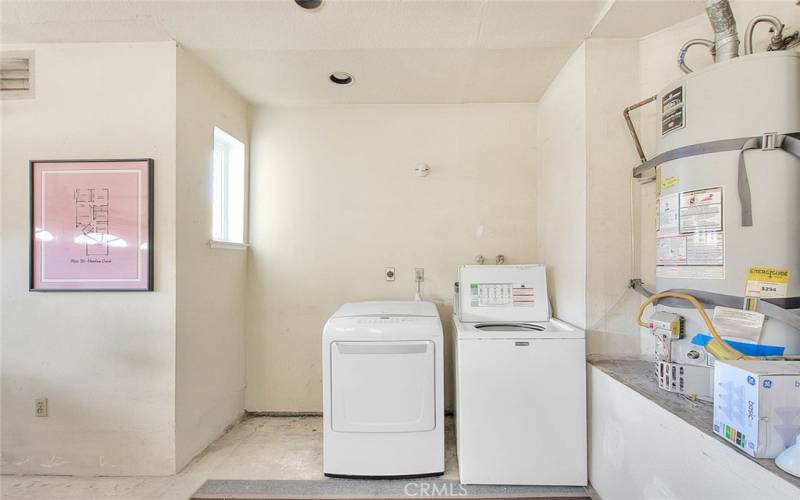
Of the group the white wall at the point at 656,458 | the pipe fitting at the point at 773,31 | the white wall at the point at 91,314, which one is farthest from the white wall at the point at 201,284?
the pipe fitting at the point at 773,31

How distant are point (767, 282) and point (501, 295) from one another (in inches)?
46.6

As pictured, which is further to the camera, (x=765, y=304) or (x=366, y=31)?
(x=366, y=31)

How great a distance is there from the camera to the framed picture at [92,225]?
5.91ft

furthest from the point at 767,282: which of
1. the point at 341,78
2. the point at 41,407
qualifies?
the point at 41,407

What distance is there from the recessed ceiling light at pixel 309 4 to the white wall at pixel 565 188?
55.7 inches

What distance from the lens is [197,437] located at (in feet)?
6.42

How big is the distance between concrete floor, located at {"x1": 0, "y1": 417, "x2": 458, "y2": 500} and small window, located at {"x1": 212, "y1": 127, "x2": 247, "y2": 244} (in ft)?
4.52

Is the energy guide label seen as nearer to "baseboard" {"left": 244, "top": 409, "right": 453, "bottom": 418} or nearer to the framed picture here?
"baseboard" {"left": 244, "top": 409, "right": 453, "bottom": 418}

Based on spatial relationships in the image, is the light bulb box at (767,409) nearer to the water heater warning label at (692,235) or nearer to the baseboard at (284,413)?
the water heater warning label at (692,235)

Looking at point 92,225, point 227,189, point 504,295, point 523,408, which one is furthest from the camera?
point 227,189

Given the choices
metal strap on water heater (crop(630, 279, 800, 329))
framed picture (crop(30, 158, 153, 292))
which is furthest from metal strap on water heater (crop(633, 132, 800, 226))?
framed picture (crop(30, 158, 153, 292))

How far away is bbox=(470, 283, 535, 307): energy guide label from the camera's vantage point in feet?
6.87

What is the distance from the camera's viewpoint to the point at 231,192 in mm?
2488

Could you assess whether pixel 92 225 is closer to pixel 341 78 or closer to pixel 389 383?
pixel 341 78
